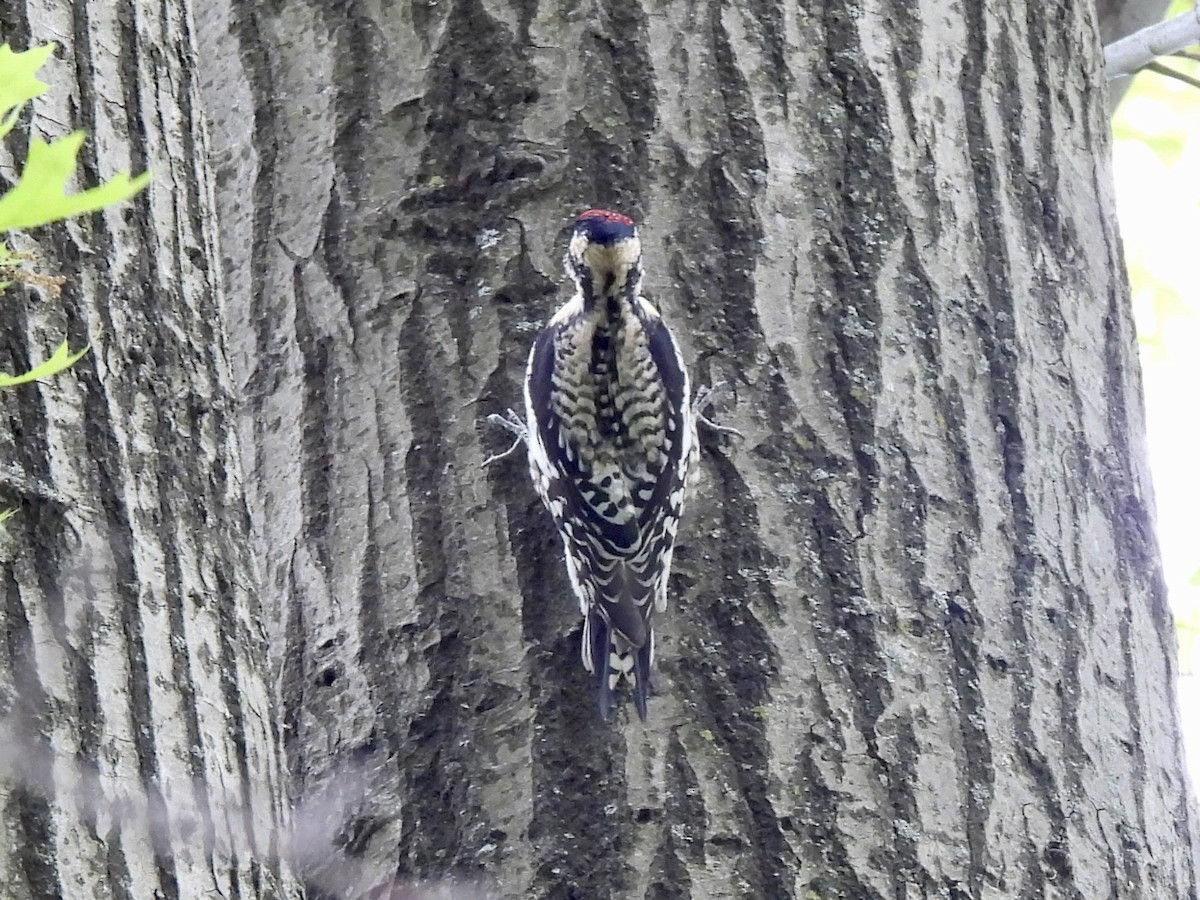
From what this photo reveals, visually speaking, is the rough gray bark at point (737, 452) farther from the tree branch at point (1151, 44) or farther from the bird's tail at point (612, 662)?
the tree branch at point (1151, 44)

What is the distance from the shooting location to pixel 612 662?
216 cm

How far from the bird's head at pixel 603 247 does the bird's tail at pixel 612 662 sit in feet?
2.02

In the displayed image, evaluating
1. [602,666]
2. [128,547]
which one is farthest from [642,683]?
[128,547]

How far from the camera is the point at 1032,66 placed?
2.62m

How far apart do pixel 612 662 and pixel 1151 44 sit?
2414 millimetres

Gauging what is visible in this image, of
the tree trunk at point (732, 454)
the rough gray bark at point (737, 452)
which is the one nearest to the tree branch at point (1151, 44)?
the tree trunk at point (732, 454)

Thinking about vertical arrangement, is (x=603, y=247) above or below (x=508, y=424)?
above

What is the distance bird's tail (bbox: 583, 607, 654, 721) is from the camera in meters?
2.16

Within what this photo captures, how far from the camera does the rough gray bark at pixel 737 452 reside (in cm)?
217

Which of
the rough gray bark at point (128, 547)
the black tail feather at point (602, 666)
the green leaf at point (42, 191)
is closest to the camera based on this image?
the green leaf at point (42, 191)

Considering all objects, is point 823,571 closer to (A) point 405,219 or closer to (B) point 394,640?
(B) point 394,640

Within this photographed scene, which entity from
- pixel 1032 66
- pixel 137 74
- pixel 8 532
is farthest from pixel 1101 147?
pixel 8 532

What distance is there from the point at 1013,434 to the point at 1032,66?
0.71 m

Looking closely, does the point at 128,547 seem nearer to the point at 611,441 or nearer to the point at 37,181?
the point at 37,181
